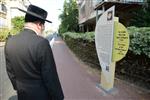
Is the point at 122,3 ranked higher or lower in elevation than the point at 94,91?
higher

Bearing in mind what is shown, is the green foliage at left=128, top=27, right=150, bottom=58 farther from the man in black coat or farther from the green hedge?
the man in black coat

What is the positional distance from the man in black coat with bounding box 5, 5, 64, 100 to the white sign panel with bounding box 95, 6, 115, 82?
5.31m

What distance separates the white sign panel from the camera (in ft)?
30.6

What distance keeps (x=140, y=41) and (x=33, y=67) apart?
19.5 ft

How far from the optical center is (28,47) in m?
3.98

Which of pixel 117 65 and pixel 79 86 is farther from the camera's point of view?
pixel 117 65

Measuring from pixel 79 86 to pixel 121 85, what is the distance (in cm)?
133

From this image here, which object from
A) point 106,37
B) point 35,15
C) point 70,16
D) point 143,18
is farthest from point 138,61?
point 70,16

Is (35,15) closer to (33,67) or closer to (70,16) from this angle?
(33,67)

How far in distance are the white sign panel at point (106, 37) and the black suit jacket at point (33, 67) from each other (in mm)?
5372

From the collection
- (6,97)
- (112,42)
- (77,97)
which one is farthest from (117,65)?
(6,97)

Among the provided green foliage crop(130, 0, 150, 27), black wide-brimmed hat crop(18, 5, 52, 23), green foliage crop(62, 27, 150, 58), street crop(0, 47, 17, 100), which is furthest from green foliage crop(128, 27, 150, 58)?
green foliage crop(130, 0, 150, 27)

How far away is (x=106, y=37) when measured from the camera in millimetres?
9750

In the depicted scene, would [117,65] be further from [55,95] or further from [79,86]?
[55,95]
